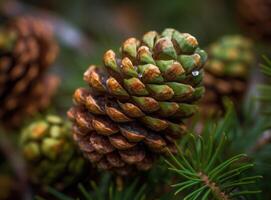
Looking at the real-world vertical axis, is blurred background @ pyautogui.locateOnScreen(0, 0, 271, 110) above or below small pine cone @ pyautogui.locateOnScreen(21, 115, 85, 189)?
above

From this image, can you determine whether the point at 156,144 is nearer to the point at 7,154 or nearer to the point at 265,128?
the point at 265,128

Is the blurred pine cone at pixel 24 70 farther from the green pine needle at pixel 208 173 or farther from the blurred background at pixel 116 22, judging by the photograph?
the green pine needle at pixel 208 173

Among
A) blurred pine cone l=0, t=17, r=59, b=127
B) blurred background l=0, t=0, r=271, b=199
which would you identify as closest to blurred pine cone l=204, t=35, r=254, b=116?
blurred background l=0, t=0, r=271, b=199

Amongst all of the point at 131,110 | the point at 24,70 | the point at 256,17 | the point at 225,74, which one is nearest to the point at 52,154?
the point at 131,110

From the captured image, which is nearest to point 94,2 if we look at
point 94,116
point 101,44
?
point 101,44

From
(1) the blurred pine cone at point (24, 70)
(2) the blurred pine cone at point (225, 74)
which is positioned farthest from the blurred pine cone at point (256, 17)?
(1) the blurred pine cone at point (24, 70)

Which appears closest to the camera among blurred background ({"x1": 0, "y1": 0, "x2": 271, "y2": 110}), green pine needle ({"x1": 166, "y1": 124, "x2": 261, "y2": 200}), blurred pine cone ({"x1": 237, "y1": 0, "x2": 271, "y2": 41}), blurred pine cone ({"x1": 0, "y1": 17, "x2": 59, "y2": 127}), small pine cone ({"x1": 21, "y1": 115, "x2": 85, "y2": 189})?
green pine needle ({"x1": 166, "y1": 124, "x2": 261, "y2": 200})

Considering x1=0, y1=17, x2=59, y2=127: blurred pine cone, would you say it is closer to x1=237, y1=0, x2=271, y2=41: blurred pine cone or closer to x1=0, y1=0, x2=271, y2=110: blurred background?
x1=0, y1=0, x2=271, y2=110: blurred background
